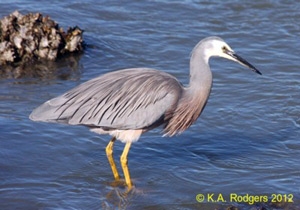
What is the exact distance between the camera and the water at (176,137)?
23.1ft

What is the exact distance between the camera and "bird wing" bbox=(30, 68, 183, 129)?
23.6 feet

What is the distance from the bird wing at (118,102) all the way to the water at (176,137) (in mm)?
546

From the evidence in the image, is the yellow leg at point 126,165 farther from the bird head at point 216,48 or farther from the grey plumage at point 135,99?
the bird head at point 216,48

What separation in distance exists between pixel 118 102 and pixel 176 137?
116 centimetres

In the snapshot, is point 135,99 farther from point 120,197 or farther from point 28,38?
point 28,38

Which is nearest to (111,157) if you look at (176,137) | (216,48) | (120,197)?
(120,197)

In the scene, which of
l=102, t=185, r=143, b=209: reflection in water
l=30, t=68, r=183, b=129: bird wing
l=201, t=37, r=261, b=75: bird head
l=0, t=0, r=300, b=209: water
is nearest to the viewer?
l=102, t=185, r=143, b=209: reflection in water

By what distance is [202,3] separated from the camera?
1210 centimetres

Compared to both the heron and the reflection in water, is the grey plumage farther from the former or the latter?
the reflection in water

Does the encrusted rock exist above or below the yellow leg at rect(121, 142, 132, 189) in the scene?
above

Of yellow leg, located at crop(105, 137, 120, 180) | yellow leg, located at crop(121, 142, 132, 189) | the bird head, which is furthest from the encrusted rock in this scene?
the bird head

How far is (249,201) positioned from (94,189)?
1434 millimetres

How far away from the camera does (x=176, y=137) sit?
27.1 feet

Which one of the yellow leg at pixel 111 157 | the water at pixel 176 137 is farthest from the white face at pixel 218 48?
the yellow leg at pixel 111 157
